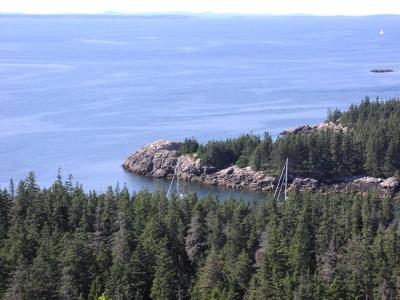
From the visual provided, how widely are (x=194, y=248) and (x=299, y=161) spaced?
21268 millimetres

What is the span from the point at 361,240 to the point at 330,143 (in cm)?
2169

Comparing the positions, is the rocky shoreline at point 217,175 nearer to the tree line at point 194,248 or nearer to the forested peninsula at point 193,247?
the forested peninsula at point 193,247

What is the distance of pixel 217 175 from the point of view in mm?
51031

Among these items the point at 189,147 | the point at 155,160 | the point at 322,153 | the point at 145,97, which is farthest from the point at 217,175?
the point at 145,97

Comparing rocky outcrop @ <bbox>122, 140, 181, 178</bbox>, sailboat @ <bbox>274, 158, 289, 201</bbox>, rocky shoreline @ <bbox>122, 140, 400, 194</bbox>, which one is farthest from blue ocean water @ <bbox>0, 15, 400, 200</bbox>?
sailboat @ <bbox>274, 158, 289, 201</bbox>

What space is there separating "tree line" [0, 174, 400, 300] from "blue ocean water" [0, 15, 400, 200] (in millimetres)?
16269

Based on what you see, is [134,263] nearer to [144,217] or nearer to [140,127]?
[144,217]

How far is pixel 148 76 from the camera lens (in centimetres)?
9894

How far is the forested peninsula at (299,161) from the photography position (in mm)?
49125

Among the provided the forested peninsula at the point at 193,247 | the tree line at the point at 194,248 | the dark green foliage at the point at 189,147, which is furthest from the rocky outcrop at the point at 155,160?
the tree line at the point at 194,248

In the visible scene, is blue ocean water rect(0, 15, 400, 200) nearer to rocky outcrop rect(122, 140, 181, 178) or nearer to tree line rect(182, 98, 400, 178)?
rocky outcrop rect(122, 140, 181, 178)

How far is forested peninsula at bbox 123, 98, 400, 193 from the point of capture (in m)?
49.1

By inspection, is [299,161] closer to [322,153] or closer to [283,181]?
[322,153]

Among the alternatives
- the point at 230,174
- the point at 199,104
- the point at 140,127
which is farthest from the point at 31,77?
the point at 230,174
